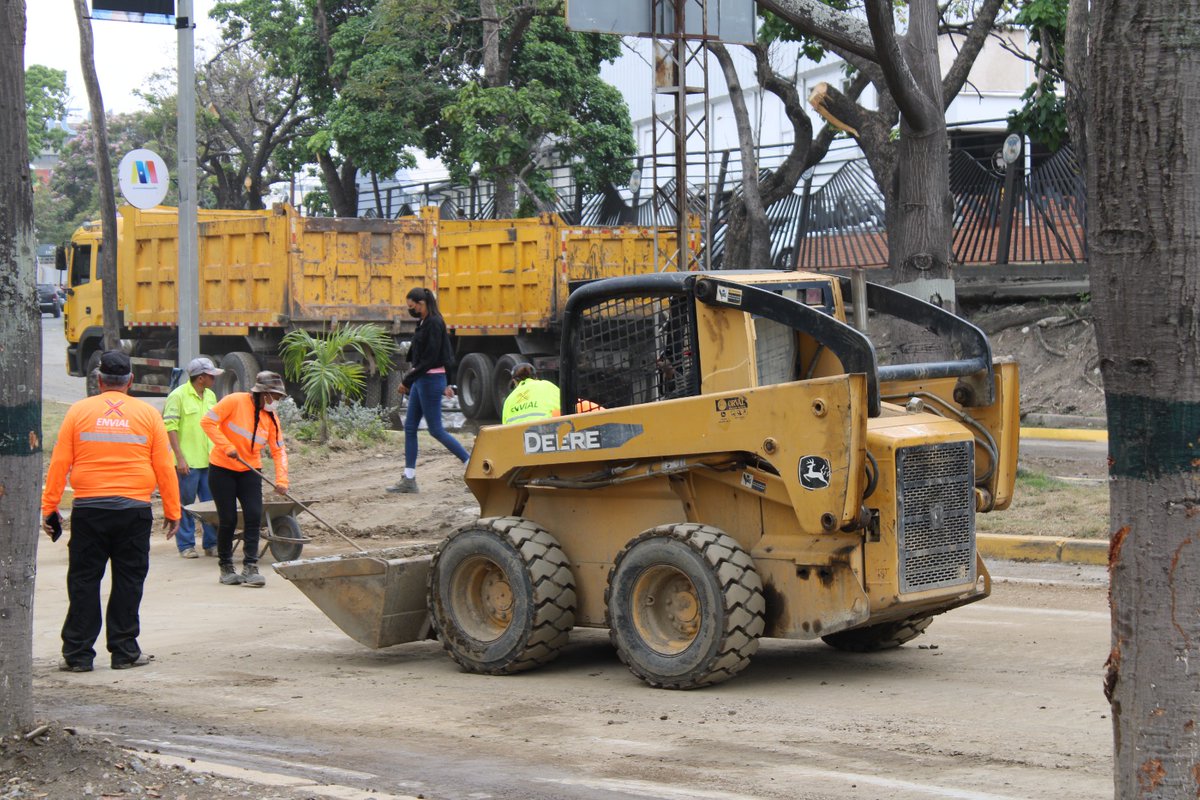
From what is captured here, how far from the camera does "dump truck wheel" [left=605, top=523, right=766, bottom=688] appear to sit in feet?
23.6

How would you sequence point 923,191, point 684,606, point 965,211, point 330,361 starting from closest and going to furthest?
point 684,606 → point 923,191 → point 330,361 → point 965,211

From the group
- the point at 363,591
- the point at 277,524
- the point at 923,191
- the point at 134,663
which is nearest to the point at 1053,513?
the point at 923,191

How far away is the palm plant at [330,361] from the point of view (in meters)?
17.6

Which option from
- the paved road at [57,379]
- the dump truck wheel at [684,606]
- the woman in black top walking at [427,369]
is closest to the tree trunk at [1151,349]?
the dump truck wheel at [684,606]

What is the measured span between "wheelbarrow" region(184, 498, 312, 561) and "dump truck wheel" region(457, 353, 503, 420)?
11334 mm

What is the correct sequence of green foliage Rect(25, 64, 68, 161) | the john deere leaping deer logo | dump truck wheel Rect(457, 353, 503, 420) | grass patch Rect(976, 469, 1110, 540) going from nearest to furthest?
the john deere leaping deer logo
grass patch Rect(976, 469, 1110, 540)
dump truck wheel Rect(457, 353, 503, 420)
green foliage Rect(25, 64, 68, 161)

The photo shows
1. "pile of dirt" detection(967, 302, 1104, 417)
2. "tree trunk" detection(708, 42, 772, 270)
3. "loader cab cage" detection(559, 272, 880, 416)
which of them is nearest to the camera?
"loader cab cage" detection(559, 272, 880, 416)

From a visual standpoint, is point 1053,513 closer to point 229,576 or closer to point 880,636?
point 880,636

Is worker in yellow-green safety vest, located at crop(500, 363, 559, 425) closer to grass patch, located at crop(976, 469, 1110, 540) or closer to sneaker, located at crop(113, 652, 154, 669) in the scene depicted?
sneaker, located at crop(113, 652, 154, 669)

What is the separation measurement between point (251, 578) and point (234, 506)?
1.83 ft

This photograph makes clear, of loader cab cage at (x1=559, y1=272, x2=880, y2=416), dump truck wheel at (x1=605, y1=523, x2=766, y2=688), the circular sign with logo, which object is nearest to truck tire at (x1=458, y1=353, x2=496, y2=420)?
the circular sign with logo

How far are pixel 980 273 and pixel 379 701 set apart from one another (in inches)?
676

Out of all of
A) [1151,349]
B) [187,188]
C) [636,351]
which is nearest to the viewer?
[1151,349]

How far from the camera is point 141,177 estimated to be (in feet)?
53.5
